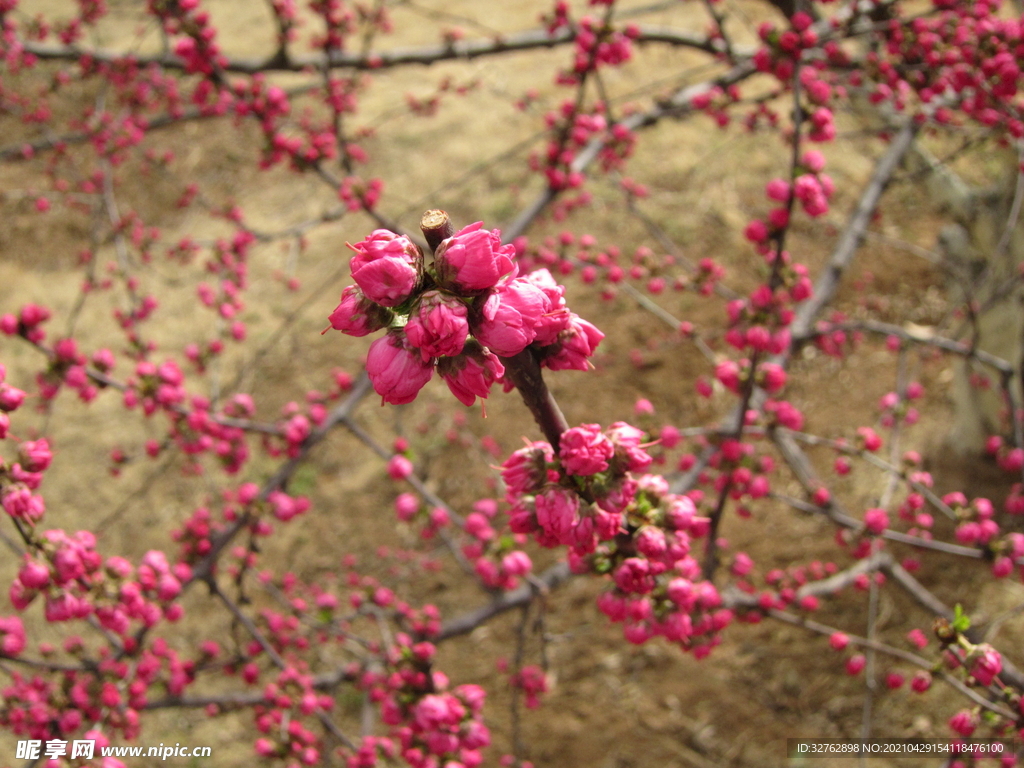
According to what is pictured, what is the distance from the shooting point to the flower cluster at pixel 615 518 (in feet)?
3.31

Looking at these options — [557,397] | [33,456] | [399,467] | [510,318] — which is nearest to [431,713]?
[399,467]

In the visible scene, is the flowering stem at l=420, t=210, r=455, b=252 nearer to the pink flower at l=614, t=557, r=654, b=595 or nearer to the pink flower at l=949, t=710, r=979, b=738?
the pink flower at l=614, t=557, r=654, b=595

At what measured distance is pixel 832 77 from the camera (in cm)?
282

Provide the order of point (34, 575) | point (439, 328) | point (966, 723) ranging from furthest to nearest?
point (966, 723), point (34, 575), point (439, 328)

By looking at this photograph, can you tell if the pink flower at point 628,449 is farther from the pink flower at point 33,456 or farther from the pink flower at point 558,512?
the pink flower at point 33,456

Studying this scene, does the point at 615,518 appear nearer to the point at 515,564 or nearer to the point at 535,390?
the point at 535,390

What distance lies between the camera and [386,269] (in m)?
0.78

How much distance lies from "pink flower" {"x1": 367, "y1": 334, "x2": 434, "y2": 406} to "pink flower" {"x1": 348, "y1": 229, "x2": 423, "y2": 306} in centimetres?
6

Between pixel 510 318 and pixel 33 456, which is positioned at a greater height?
pixel 33 456

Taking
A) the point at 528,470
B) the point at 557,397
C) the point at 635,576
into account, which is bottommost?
the point at 635,576

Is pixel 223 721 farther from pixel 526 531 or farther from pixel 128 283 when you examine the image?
pixel 526 531

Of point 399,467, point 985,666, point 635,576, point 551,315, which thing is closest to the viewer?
point 551,315

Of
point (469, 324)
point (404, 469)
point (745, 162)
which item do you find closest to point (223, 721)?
point (404, 469)

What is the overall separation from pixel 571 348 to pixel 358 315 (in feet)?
1.05
